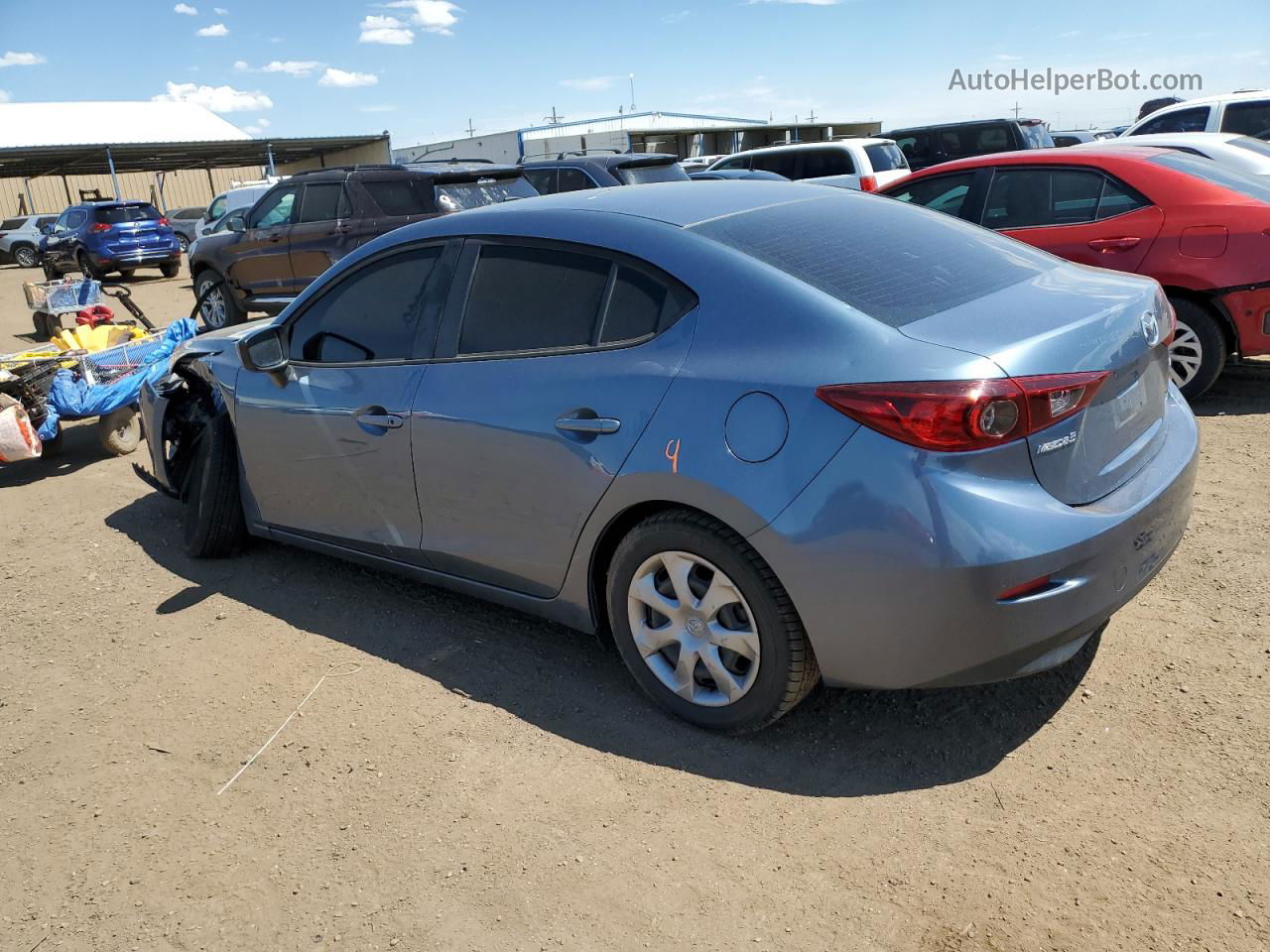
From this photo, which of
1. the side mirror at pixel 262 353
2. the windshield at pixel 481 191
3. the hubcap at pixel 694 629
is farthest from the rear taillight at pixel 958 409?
the windshield at pixel 481 191

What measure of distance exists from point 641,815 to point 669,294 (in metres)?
1.54

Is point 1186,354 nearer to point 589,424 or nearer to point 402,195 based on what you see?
point 589,424

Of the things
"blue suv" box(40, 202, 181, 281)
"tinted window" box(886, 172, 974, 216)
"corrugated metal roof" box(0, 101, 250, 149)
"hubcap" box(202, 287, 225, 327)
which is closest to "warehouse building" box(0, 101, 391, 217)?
"corrugated metal roof" box(0, 101, 250, 149)

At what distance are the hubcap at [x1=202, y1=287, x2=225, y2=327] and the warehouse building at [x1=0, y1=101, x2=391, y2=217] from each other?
2336cm

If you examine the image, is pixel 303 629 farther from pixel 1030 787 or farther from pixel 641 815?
pixel 1030 787

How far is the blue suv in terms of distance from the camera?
2082 cm

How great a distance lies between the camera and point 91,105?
4397 centimetres

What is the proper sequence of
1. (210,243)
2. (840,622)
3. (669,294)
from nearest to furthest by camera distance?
(840,622), (669,294), (210,243)

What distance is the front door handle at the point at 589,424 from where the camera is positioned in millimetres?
3006

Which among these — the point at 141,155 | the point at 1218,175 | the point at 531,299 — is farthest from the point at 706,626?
the point at 141,155

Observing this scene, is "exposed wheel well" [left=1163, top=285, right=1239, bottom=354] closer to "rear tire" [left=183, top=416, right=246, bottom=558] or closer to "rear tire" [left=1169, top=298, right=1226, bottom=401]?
"rear tire" [left=1169, top=298, right=1226, bottom=401]

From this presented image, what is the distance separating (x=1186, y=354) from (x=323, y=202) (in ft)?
29.0

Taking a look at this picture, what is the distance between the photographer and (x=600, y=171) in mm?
12016

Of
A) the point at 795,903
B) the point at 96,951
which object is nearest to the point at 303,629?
the point at 96,951
